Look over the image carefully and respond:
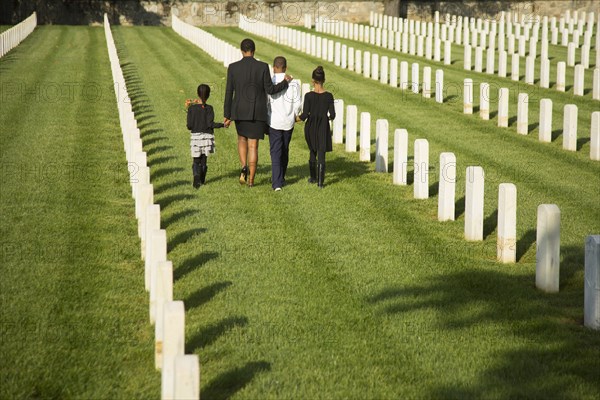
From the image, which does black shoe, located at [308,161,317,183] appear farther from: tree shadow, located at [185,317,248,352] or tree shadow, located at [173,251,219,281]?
tree shadow, located at [185,317,248,352]

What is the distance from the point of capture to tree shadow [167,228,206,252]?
36.9 feet

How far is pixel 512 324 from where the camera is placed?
8.64 m

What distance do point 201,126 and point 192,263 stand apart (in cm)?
387

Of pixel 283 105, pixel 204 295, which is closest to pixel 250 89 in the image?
pixel 283 105

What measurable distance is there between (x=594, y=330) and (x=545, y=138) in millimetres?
11032

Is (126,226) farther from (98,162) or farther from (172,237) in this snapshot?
(98,162)

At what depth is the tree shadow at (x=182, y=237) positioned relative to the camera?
36.9 ft

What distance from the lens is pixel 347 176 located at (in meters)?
15.6

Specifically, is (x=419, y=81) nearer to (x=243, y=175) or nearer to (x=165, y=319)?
(x=243, y=175)

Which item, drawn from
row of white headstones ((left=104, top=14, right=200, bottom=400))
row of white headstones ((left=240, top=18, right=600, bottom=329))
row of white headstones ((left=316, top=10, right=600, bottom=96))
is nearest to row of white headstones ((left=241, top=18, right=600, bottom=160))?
row of white headstones ((left=240, top=18, right=600, bottom=329))

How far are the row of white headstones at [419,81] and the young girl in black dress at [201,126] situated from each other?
431cm

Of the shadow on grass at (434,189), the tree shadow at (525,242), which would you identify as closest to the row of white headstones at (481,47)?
the shadow on grass at (434,189)

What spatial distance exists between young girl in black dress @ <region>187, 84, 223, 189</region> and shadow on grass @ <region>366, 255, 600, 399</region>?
4.96m

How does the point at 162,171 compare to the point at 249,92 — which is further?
the point at 162,171
